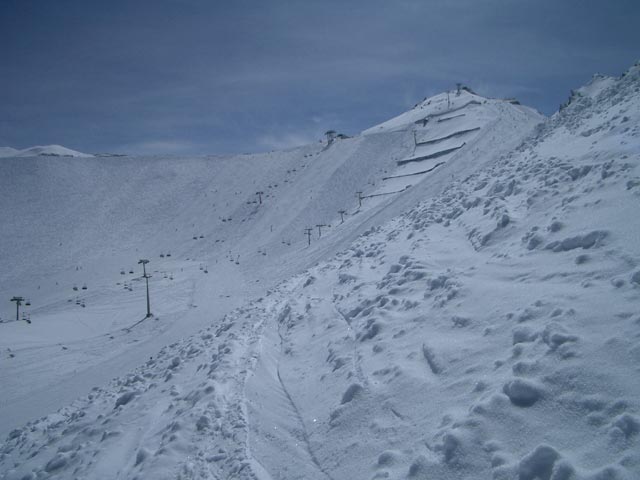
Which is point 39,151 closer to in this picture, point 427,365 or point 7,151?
point 7,151

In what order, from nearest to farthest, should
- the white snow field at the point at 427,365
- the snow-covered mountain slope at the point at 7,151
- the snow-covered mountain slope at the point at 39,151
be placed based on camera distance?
the white snow field at the point at 427,365, the snow-covered mountain slope at the point at 39,151, the snow-covered mountain slope at the point at 7,151

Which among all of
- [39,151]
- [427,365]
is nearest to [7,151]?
[39,151]

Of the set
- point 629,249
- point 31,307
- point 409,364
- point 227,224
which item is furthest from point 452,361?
point 227,224

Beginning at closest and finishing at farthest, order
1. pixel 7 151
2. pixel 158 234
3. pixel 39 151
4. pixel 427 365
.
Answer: pixel 427 365
pixel 158 234
pixel 39 151
pixel 7 151

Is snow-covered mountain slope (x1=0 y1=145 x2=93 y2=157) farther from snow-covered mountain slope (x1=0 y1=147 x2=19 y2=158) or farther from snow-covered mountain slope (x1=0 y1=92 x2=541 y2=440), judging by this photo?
snow-covered mountain slope (x1=0 y1=92 x2=541 y2=440)

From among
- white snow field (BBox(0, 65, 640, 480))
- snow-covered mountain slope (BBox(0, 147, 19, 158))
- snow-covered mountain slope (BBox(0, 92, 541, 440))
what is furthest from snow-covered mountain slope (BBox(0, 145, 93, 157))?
white snow field (BBox(0, 65, 640, 480))

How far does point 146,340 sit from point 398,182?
3400cm

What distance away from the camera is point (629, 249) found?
520cm

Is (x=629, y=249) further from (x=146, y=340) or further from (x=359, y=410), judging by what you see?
(x=146, y=340)

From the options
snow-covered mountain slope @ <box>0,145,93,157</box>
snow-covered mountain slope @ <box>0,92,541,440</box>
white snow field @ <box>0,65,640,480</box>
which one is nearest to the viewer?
white snow field @ <box>0,65,640,480</box>

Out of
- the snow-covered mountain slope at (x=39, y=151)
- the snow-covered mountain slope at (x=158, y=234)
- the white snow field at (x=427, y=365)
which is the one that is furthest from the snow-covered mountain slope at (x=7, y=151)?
the white snow field at (x=427, y=365)

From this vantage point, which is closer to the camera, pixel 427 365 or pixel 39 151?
pixel 427 365

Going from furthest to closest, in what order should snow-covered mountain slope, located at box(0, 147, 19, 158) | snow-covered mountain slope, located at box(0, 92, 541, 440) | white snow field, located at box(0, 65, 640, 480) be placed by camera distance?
snow-covered mountain slope, located at box(0, 147, 19, 158)
snow-covered mountain slope, located at box(0, 92, 541, 440)
white snow field, located at box(0, 65, 640, 480)

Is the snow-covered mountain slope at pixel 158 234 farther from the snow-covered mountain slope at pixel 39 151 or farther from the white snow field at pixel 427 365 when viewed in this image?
the snow-covered mountain slope at pixel 39 151
